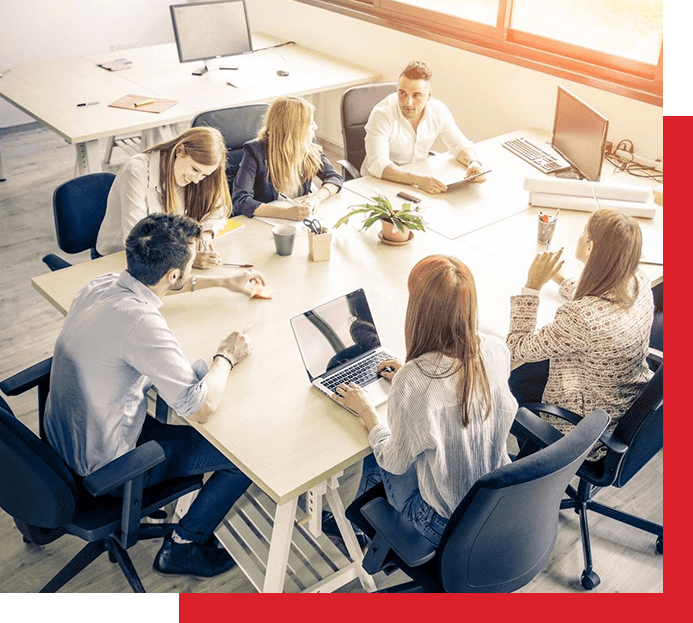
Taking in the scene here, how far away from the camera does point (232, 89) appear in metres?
4.90

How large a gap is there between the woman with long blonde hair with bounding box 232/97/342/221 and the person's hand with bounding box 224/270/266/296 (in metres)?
0.56

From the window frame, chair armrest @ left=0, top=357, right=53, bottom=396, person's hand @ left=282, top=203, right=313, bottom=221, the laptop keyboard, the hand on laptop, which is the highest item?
the window frame

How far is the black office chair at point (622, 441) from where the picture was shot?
91.0 inches

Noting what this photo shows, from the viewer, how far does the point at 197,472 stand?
2.41m

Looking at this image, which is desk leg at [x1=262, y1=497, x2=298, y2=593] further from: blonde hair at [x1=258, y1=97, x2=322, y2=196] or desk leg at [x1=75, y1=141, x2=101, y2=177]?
desk leg at [x1=75, y1=141, x2=101, y2=177]

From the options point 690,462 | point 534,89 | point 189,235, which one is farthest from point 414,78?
point 690,462

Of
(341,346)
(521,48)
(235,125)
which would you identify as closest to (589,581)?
(341,346)

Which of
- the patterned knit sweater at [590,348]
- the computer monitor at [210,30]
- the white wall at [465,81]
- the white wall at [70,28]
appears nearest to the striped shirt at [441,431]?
the patterned knit sweater at [590,348]

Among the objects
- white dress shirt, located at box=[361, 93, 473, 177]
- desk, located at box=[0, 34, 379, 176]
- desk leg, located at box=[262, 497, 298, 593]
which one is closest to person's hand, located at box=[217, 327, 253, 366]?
desk leg, located at box=[262, 497, 298, 593]

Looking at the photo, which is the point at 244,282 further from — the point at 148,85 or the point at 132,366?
the point at 148,85

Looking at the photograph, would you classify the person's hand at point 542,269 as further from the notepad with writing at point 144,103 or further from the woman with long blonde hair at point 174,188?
the notepad with writing at point 144,103

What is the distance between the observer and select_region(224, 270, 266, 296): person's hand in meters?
2.79

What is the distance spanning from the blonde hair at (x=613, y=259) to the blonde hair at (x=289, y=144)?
1.50 meters

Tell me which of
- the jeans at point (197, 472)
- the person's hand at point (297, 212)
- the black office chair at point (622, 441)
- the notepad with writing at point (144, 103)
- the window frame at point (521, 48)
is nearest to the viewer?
the black office chair at point (622, 441)
